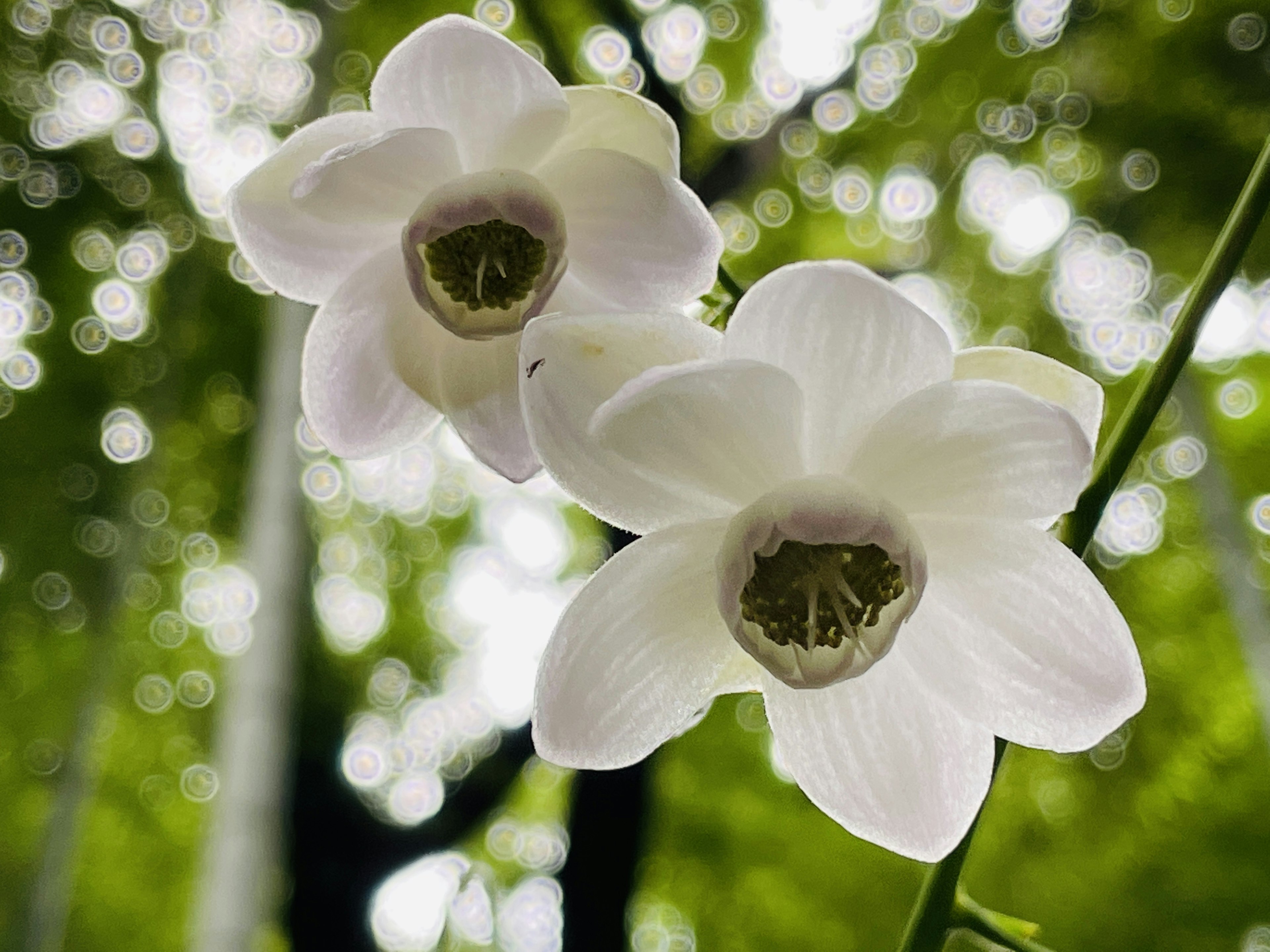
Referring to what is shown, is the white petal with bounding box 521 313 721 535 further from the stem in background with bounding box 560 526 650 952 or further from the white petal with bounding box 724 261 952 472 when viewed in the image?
the stem in background with bounding box 560 526 650 952

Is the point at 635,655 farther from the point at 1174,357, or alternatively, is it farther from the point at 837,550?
the point at 1174,357

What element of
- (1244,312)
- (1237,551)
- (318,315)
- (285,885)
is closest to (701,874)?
(285,885)

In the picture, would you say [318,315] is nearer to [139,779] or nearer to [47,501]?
[47,501]

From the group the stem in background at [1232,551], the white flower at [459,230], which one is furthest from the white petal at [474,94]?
the stem in background at [1232,551]

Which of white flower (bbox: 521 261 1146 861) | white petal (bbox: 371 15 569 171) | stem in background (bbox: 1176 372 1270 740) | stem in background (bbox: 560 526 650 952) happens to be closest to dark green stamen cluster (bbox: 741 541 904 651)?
white flower (bbox: 521 261 1146 861)

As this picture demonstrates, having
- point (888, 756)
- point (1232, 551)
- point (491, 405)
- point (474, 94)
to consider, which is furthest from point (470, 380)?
point (1232, 551)

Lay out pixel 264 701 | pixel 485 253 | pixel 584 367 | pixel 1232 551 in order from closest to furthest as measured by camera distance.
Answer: pixel 584 367, pixel 485 253, pixel 264 701, pixel 1232 551

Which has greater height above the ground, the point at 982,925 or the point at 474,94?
the point at 474,94
